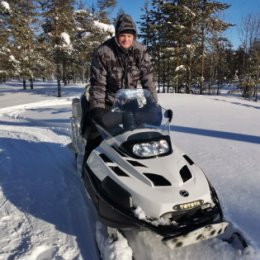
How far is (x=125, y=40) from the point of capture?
3.94 metres

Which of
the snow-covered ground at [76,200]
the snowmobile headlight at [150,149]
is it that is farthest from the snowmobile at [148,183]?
the snow-covered ground at [76,200]

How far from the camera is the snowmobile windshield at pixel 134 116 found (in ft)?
11.1

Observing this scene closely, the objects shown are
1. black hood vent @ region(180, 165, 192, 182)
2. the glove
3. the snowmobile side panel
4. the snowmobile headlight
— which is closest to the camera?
the snowmobile side panel

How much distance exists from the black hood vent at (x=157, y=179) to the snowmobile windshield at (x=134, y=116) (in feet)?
1.89

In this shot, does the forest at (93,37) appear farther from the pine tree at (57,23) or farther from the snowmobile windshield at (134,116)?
Answer: the snowmobile windshield at (134,116)

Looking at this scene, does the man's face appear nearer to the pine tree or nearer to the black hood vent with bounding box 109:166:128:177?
the black hood vent with bounding box 109:166:128:177

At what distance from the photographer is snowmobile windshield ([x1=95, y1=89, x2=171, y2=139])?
337 centimetres

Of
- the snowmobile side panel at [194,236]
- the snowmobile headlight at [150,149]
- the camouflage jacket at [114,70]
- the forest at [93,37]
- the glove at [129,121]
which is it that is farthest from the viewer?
the forest at [93,37]

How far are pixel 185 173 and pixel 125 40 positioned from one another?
1880mm

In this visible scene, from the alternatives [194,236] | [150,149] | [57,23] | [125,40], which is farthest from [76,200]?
[57,23]

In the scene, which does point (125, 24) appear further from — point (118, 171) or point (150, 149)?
point (118, 171)

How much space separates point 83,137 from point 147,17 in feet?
101

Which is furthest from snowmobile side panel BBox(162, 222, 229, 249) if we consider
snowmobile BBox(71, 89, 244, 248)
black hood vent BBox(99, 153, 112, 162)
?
black hood vent BBox(99, 153, 112, 162)

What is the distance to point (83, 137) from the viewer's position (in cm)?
428
